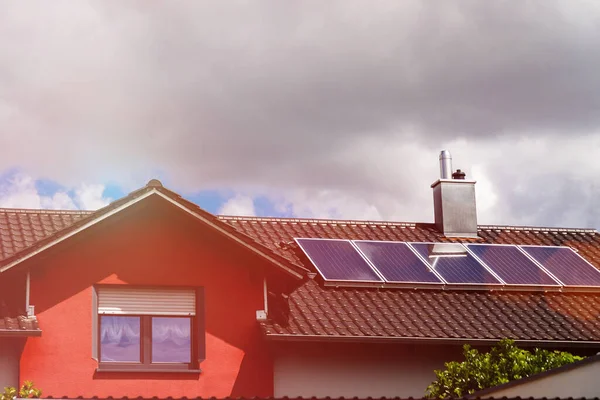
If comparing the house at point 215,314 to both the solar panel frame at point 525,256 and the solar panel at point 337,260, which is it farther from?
the solar panel frame at point 525,256

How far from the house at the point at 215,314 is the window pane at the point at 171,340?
23 mm

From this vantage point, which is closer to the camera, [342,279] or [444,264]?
[342,279]

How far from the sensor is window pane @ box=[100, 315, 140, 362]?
705 inches

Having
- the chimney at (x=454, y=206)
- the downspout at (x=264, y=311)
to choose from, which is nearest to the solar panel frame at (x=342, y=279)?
the downspout at (x=264, y=311)

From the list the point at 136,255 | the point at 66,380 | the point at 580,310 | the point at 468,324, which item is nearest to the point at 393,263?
the point at 468,324

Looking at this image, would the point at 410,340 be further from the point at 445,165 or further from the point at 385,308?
the point at 445,165

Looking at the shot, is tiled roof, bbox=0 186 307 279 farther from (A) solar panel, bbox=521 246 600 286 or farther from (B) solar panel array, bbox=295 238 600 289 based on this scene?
(A) solar panel, bbox=521 246 600 286

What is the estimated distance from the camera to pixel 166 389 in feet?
58.2

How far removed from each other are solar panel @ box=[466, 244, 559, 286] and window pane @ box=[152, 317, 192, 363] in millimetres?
7433

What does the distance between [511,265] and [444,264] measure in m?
1.77

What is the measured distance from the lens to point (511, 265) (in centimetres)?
2277

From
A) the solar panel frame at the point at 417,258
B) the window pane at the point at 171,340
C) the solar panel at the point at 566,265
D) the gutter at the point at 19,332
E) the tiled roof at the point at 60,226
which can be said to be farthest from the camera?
the solar panel at the point at 566,265

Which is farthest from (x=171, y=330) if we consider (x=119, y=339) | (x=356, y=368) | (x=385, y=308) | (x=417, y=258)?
(x=417, y=258)

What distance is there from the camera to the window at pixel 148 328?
1792 centimetres
